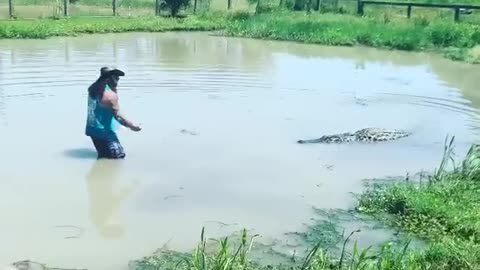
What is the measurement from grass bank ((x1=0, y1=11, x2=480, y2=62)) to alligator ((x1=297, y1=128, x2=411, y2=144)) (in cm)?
963

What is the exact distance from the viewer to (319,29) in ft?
77.0

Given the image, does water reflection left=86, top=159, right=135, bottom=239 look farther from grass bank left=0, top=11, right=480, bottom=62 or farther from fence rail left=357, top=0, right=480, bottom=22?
fence rail left=357, top=0, right=480, bottom=22

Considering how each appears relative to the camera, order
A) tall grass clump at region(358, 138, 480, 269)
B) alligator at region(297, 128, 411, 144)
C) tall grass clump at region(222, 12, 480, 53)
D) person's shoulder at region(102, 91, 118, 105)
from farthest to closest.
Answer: tall grass clump at region(222, 12, 480, 53) → alligator at region(297, 128, 411, 144) → person's shoulder at region(102, 91, 118, 105) → tall grass clump at region(358, 138, 480, 269)

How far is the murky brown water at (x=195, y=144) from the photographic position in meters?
6.63

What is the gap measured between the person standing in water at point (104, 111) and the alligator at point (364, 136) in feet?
9.06

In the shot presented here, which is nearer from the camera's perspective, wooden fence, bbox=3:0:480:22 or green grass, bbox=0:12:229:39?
green grass, bbox=0:12:229:39

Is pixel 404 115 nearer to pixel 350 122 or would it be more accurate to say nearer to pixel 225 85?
pixel 350 122

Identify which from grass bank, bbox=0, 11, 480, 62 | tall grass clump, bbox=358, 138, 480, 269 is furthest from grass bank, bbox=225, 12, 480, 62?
tall grass clump, bbox=358, 138, 480, 269

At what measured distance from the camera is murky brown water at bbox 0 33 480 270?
6.63 metres

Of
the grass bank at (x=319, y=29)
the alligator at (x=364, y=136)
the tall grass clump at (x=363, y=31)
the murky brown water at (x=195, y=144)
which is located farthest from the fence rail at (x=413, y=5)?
the alligator at (x=364, y=136)

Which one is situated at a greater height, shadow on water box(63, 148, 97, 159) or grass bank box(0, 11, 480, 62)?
grass bank box(0, 11, 480, 62)

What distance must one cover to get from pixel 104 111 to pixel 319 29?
1616 cm

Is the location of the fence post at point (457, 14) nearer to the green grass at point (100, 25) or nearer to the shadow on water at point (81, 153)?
the green grass at point (100, 25)

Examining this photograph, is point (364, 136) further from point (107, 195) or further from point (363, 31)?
point (363, 31)
